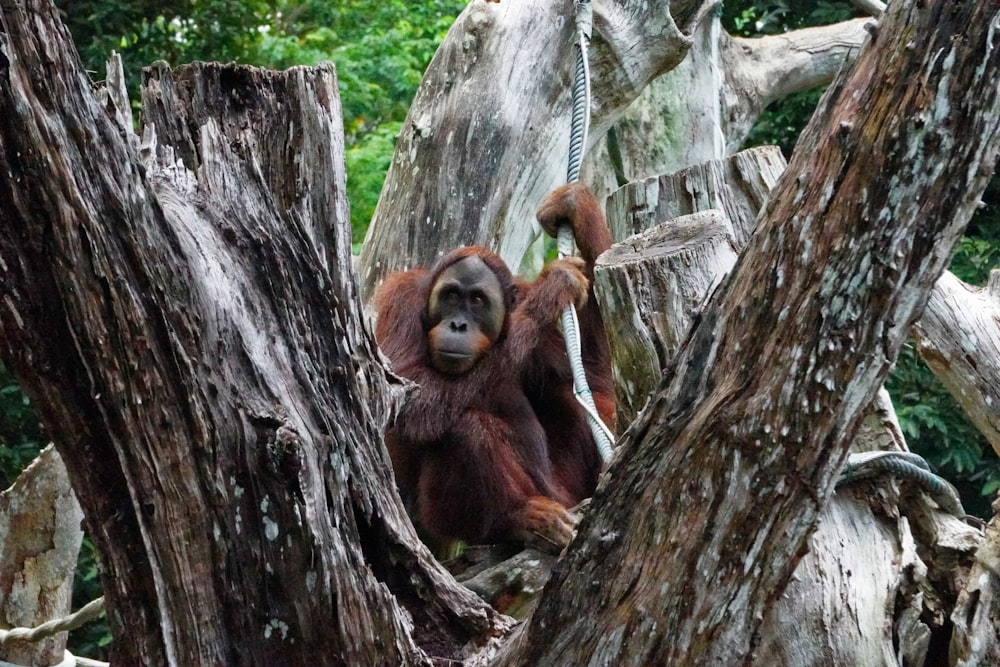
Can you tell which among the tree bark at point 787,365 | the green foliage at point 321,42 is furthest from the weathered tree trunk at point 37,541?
the green foliage at point 321,42

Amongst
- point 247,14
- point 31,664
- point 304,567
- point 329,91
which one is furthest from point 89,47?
point 304,567

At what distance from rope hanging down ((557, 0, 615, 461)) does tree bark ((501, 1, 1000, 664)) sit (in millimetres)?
969

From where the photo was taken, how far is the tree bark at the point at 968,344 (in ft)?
13.7

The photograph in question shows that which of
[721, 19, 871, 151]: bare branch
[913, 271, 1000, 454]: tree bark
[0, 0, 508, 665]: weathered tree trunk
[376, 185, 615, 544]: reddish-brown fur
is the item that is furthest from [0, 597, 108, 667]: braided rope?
[721, 19, 871, 151]: bare branch

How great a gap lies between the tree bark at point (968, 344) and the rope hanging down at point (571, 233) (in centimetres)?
133

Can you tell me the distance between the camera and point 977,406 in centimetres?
422

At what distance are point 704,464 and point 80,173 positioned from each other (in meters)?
1.35

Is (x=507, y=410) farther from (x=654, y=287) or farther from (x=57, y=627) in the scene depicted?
(x=57, y=627)

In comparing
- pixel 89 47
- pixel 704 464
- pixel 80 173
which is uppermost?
pixel 89 47

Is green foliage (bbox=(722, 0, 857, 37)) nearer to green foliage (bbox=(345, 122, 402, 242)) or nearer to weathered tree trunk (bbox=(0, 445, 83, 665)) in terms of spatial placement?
green foliage (bbox=(345, 122, 402, 242))

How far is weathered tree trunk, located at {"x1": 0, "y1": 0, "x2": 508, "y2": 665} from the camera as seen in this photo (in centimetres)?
219

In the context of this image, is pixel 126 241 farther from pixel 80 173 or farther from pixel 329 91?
pixel 329 91

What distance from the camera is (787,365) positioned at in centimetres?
210

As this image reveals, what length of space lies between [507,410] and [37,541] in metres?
2.14
